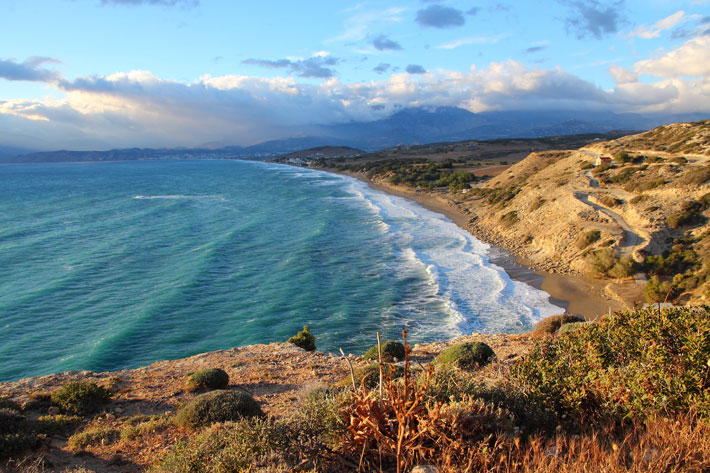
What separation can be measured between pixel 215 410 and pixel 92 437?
9.30ft

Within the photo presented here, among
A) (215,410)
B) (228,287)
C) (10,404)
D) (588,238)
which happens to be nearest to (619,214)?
(588,238)

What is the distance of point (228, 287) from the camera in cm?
3150

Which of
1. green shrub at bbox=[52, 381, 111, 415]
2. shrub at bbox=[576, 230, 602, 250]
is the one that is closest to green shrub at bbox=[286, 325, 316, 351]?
green shrub at bbox=[52, 381, 111, 415]

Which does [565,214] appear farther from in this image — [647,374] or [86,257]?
[86,257]

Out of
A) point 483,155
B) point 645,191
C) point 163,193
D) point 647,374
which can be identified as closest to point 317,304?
point 647,374

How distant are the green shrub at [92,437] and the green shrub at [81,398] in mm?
1685

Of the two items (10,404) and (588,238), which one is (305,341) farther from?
(588,238)

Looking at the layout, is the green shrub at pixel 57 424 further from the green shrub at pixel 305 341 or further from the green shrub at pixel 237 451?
the green shrub at pixel 305 341

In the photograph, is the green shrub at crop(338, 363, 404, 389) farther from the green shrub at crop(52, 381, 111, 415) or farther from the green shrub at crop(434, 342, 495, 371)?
the green shrub at crop(52, 381, 111, 415)

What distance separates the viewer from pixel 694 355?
679cm

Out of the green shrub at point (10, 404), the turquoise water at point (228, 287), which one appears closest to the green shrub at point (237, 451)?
the green shrub at point (10, 404)

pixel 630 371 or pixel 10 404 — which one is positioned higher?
pixel 630 371

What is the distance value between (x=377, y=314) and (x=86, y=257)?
28.6 m

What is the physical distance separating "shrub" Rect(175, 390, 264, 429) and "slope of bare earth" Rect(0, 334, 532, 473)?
0.32 metres
